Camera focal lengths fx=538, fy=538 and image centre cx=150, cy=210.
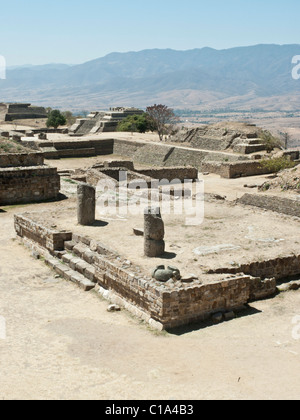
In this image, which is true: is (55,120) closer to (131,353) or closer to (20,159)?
(20,159)

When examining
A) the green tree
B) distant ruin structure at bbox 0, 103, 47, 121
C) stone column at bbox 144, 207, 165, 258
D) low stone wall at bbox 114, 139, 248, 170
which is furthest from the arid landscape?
distant ruin structure at bbox 0, 103, 47, 121

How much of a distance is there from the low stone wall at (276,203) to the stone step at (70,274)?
1013 centimetres

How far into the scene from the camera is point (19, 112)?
7481 cm

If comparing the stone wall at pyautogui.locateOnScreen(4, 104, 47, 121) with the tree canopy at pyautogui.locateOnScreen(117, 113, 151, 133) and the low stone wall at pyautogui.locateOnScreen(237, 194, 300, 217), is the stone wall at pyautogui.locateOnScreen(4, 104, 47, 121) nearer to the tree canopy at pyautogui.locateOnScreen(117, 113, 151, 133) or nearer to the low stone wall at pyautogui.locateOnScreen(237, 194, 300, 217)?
the tree canopy at pyautogui.locateOnScreen(117, 113, 151, 133)

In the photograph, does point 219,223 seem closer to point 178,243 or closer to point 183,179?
point 178,243

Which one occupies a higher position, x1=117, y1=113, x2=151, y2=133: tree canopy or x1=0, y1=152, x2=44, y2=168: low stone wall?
x1=117, y1=113, x2=151, y2=133: tree canopy

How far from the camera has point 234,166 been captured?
32.3 meters

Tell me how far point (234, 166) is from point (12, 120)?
4733cm

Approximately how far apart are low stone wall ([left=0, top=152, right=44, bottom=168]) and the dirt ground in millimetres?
10543

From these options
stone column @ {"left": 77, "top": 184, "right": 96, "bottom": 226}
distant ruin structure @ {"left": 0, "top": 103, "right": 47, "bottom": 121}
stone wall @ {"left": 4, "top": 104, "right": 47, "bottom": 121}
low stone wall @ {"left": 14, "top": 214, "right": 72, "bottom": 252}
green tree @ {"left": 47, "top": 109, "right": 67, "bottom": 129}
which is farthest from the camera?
stone wall @ {"left": 4, "top": 104, "right": 47, "bottom": 121}

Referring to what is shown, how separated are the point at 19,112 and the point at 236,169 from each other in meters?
49.6

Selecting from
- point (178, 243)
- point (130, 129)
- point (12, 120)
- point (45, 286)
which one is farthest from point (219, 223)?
point (12, 120)

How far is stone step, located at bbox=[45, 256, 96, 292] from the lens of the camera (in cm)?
1231

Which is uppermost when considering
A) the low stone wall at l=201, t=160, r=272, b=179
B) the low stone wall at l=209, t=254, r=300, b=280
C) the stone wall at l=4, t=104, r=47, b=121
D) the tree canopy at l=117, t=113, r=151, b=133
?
the stone wall at l=4, t=104, r=47, b=121
